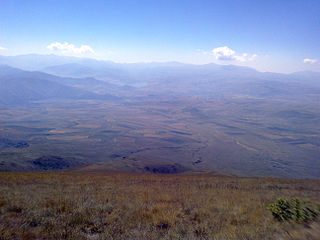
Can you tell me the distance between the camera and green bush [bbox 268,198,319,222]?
4805mm

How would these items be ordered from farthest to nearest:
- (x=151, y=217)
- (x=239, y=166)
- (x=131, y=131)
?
(x=131, y=131) → (x=239, y=166) → (x=151, y=217)

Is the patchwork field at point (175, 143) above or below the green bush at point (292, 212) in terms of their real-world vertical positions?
below

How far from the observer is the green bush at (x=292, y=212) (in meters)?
4.80

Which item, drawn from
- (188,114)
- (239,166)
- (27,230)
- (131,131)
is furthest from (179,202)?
(188,114)

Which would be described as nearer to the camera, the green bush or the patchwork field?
the green bush

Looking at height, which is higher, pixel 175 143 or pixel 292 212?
pixel 292 212

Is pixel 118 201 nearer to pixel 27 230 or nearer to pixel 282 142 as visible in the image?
pixel 27 230

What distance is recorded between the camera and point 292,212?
4996 mm

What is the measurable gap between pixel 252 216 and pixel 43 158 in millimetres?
45717

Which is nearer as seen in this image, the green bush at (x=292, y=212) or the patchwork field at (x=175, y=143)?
the green bush at (x=292, y=212)

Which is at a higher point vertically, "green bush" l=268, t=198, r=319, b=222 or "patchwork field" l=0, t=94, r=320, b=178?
"green bush" l=268, t=198, r=319, b=222

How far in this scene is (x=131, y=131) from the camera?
291ft

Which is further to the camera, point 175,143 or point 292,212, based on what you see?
point 175,143

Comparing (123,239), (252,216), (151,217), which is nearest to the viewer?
(123,239)
